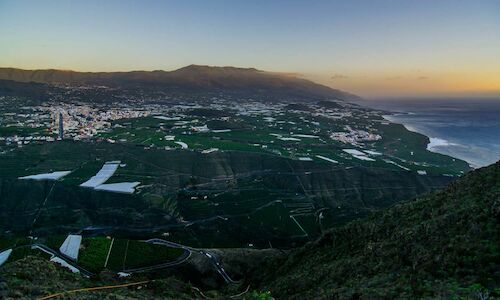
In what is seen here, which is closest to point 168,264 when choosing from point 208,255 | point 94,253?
point 208,255

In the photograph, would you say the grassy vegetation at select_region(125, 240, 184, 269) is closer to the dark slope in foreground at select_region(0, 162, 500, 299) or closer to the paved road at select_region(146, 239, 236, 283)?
the paved road at select_region(146, 239, 236, 283)

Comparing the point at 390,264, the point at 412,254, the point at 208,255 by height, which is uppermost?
the point at 412,254

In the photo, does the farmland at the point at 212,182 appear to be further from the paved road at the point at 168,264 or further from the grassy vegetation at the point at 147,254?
the paved road at the point at 168,264

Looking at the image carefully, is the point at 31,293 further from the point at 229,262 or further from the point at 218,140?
the point at 218,140

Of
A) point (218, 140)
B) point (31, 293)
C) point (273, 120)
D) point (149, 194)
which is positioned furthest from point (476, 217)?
point (273, 120)

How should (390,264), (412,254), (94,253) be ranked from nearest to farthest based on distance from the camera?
(412,254) < (390,264) < (94,253)

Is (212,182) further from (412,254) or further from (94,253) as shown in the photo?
(412,254)

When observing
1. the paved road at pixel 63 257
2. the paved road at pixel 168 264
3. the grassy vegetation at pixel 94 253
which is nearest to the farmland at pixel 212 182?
the grassy vegetation at pixel 94 253

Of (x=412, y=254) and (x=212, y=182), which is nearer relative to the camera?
(x=412, y=254)

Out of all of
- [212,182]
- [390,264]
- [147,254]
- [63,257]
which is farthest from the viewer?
[212,182]
